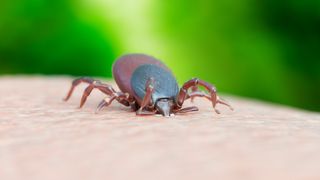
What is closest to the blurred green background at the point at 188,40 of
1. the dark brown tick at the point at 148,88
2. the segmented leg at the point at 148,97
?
the dark brown tick at the point at 148,88

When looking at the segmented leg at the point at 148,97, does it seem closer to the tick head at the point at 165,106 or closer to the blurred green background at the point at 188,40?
the tick head at the point at 165,106

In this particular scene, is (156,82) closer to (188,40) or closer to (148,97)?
(148,97)

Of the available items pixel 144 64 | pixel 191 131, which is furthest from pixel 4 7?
pixel 191 131

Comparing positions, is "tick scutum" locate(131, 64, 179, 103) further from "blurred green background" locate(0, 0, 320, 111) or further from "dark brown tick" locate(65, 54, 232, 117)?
"blurred green background" locate(0, 0, 320, 111)

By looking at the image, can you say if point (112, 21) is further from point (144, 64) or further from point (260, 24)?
point (144, 64)

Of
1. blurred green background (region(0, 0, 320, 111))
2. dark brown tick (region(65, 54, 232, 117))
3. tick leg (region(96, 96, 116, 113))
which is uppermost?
blurred green background (region(0, 0, 320, 111))

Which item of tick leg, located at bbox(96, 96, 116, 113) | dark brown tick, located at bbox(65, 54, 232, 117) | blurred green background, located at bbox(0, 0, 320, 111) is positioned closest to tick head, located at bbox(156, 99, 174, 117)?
dark brown tick, located at bbox(65, 54, 232, 117)

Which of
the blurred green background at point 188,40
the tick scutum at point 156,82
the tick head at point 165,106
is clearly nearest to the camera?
the tick head at point 165,106
